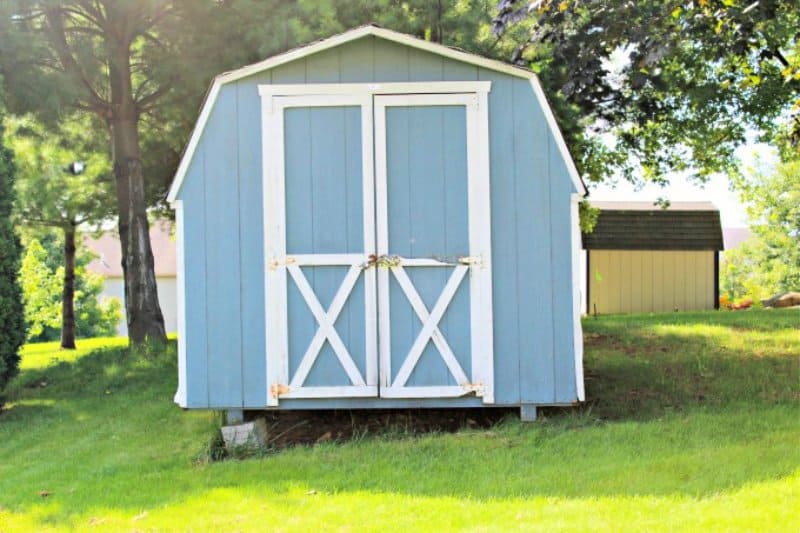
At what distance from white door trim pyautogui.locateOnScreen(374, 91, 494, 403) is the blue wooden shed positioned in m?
0.01

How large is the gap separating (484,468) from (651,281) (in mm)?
15286

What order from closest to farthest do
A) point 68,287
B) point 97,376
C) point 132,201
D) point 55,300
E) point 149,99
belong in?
point 97,376 → point 132,201 → point 149,99 → point 68,287 → point 55,300

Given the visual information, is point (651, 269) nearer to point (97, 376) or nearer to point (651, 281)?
point (651, 281)

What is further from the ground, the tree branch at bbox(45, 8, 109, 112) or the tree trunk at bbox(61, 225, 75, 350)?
the tree branch at bbox(45, 8, 109, 112)

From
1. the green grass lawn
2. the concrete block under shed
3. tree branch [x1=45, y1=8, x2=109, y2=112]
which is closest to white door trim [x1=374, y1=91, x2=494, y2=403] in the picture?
the green grass lawn

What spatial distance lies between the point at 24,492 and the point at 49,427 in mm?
2613

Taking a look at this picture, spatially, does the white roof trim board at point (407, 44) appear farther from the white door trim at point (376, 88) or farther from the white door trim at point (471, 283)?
the white door trim at point (471, 283)

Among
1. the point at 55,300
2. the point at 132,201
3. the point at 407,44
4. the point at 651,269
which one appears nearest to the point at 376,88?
the point at 407,44

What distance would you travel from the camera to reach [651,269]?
1983 centimetres

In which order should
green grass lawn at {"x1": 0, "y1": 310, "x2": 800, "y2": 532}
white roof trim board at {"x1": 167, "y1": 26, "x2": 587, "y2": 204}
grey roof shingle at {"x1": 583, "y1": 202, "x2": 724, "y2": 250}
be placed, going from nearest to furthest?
green grass lawn at {"x1": 0, "y1": 310, "x2": 800, "y2": 532}, white roof trim board at {"x1": 167, "y1": 26, "x2": 587, "y2": 204}, grey roof shingle at {"x1": 583, "y1": 202, "x2": 724, "y2": 250}

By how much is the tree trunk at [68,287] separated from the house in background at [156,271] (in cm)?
1511

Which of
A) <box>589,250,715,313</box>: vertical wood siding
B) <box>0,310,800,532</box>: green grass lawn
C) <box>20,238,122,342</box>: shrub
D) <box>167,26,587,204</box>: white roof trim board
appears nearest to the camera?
<box>0,310,800,532</box>: green grass lawn

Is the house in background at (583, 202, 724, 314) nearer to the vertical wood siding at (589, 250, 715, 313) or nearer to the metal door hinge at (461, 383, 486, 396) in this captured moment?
the vertical wood siding at (589, 250, 715, 313)

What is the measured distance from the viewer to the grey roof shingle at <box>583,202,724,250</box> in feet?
64.5
